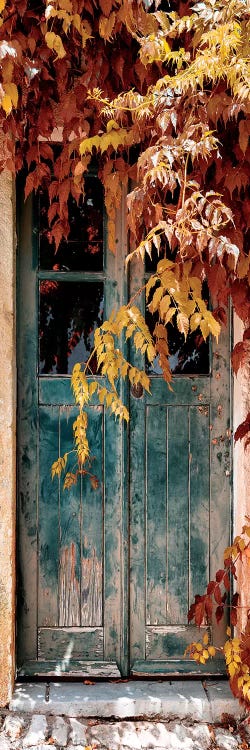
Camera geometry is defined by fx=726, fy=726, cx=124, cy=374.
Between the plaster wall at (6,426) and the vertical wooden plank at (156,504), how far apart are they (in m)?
0.65

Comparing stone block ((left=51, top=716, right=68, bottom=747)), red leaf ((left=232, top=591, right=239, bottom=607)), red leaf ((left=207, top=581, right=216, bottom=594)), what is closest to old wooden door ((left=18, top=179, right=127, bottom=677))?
stone block ((left=51, top=716, right=68, bottom=747))

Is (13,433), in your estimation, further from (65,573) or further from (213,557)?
(213,557)

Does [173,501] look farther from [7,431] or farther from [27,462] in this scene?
[7,431]

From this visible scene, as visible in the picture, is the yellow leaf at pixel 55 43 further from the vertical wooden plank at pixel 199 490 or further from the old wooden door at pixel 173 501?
the vertical wooden plank at pixel 199 490

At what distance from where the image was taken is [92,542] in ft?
11.1

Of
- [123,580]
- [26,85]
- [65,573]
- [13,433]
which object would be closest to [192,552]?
[123,580]

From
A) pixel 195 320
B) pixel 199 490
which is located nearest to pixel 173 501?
pixel 199 490

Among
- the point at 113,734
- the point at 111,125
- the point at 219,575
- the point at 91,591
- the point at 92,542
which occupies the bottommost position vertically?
the point at 113,734

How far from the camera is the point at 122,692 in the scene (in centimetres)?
323

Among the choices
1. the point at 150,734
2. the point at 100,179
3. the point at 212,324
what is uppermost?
the point at 100,179

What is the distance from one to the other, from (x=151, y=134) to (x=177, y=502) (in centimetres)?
165

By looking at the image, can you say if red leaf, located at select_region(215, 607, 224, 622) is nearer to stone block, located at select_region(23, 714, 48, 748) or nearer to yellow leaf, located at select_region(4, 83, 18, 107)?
stone block, located at select_region(23, 714, 48, 748)

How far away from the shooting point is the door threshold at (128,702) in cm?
313

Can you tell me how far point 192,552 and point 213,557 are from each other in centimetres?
10
